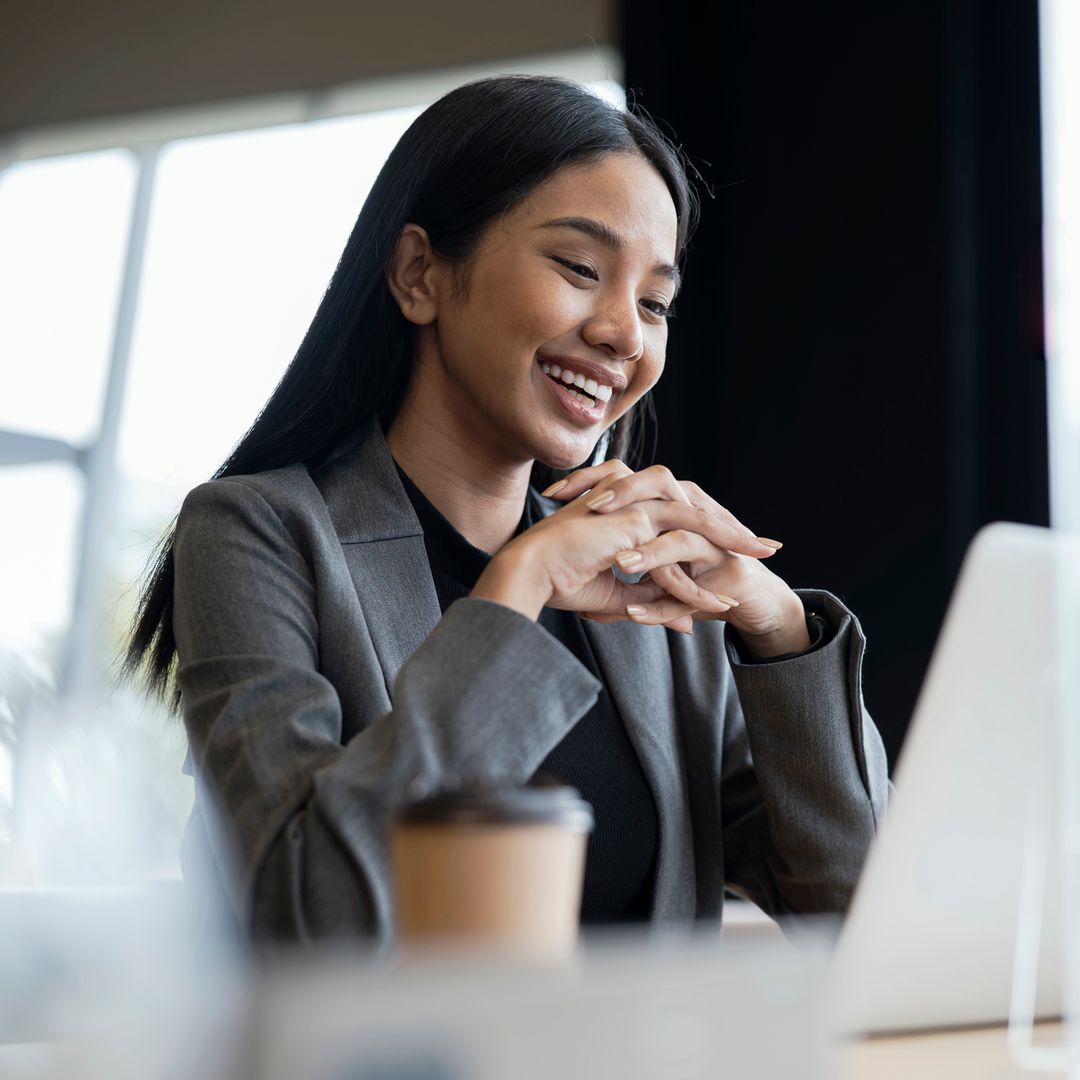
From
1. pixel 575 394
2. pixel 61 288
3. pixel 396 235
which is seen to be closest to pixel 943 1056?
pixel 575 394

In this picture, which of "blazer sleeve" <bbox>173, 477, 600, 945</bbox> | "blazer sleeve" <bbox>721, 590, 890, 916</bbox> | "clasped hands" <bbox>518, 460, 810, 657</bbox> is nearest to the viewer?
"blazer sleeve" <bbox>173, 477, 600, 945</bbox>

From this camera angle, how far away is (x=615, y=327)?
59.0 inches

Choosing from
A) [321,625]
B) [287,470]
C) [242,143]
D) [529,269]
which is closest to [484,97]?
[529,269]

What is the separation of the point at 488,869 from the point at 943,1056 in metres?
0.39

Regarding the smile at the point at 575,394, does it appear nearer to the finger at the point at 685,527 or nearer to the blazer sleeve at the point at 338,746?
the finger at the point at 685,527

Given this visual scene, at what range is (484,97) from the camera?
5.08 ft

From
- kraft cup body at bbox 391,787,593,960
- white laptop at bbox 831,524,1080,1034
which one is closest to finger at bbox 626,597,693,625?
white laptop at bbox 831,524,1080,1034

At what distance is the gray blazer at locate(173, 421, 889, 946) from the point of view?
0.98 metres

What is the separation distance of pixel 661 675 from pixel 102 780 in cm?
90

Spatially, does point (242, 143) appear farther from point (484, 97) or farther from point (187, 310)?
point (484, 97)

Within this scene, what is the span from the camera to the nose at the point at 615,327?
4.89 feet

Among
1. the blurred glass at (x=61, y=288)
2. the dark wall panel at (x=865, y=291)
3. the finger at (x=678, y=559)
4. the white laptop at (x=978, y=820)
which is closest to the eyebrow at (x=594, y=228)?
the finger at (x=678, y=559)

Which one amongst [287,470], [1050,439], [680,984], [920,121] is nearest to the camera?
[680,984]

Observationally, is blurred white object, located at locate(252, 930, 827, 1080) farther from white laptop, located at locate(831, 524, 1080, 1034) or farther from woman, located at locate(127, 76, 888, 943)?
woman, located at locate(127, 76, 888, 943)
